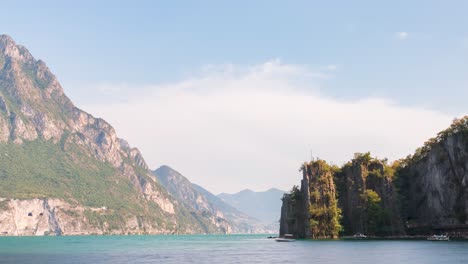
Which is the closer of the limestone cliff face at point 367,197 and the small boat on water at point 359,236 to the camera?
the small boat on water at point 359,236

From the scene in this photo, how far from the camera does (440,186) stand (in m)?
163

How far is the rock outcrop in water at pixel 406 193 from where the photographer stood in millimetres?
156000

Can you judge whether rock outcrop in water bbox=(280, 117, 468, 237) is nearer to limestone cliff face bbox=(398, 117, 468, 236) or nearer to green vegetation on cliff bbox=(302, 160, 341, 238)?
limestone cliff face bbox=(398, 117, 468, 236)

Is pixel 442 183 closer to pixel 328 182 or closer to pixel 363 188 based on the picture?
pixel 363 188

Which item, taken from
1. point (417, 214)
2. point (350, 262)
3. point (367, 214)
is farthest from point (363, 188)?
point (350, 262)

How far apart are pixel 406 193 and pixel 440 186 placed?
2641cm

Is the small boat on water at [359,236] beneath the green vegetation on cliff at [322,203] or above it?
beneath

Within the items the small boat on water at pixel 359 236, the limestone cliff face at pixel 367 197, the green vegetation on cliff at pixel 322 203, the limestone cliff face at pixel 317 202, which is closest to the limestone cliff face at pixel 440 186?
the limestone cliff face at pixel 367 197

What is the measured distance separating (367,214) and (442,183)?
27.3 meters

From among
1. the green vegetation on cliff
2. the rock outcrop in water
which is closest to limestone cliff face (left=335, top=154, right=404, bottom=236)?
the rock outcrop in water

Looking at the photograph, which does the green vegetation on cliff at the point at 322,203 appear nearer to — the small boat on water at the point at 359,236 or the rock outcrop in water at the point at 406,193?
the rock outcrop in water at the point at 406,193

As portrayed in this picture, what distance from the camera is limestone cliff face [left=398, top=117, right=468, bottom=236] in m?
154

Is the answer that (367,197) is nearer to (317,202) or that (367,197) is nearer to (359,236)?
(359,236)

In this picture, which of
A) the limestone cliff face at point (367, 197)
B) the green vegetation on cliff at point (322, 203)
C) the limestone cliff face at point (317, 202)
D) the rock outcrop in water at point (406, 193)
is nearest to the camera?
the rock outcrop in water at point (406, 193)
